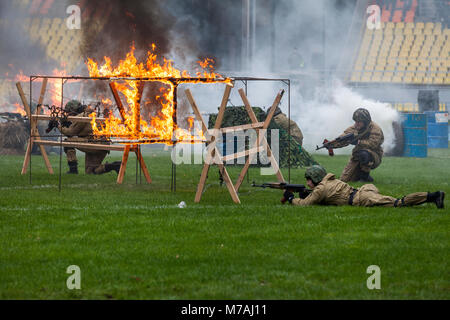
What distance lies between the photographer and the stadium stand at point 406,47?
45719mm

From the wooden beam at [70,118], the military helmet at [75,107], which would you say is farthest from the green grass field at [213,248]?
the military helmet at [75,107]

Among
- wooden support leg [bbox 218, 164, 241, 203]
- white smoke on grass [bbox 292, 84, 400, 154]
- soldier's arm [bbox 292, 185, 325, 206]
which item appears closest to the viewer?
soldier's arm [bbox 292, 185, 325, 206]

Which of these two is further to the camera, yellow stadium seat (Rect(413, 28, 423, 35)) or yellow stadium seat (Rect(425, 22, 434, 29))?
yellow stadium seat (Rect(413, 28, 423, 35))

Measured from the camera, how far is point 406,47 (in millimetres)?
47875

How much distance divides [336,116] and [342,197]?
26.4 meters

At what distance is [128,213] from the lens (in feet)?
30.1

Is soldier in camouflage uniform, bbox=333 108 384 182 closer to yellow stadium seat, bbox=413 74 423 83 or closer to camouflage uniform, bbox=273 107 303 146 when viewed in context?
camouflage uniform, bbox=273 107 303 146

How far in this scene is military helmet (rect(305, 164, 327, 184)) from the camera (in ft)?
32.3

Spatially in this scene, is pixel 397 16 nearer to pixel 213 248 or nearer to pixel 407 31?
pixel 407 31

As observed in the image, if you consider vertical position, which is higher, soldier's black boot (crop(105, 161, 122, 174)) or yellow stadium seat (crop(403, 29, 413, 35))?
yellow stadium seat (crop(403, 29, 413, 35))

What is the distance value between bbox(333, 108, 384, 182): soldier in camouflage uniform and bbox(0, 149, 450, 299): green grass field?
394 cm

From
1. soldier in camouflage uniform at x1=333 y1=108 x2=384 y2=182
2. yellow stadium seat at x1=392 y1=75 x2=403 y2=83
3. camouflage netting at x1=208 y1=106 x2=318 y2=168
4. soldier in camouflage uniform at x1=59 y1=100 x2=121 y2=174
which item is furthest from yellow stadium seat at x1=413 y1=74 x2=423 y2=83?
soldier in camouflage uniform at x1=59 y1=100 x2=121 y2=174

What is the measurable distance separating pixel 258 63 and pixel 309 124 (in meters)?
9.07
